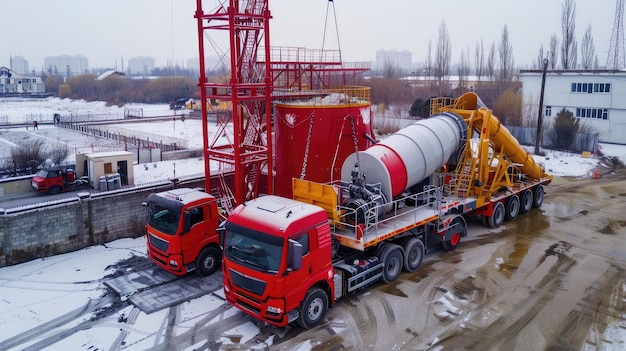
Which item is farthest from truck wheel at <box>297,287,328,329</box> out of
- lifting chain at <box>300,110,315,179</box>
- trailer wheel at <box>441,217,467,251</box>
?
lifting chain at <box>300,110,315,179</box>

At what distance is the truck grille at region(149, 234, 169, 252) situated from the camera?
1312 centimetres

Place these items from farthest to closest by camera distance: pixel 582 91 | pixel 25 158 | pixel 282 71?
pixel 582 91
pixel 25 158
pixel 282 71

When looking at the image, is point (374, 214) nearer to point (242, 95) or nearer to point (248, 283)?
point (248, 283)

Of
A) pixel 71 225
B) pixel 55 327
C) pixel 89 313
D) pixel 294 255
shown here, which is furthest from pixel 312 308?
pixel 71 225

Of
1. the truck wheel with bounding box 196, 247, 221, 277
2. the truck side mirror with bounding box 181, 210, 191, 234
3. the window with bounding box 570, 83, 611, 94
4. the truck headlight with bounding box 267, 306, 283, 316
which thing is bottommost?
the truck wheel with bounding box 196, 247, 221, 277

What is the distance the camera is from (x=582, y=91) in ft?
124

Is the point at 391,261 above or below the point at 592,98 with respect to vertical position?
below

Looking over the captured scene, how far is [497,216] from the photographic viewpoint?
18375mm

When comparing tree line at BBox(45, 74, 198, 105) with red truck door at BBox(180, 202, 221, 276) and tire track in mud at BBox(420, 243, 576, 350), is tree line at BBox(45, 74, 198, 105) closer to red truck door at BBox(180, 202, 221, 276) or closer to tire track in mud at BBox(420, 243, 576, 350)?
red truck door at BBox(180, 202, 221, 276)

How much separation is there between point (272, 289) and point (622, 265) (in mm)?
11366

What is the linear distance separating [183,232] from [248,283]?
11.4 feet

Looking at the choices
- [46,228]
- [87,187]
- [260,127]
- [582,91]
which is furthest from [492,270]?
[582,91]

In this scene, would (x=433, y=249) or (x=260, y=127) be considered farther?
(x=260, y=127)

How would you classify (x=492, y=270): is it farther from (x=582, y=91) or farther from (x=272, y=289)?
(x=582, y=91)
